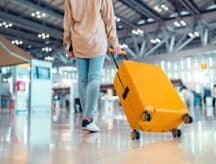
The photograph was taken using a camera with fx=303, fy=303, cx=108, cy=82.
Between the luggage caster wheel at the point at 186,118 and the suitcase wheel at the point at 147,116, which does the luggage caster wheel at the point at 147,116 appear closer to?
the suitcase wheel at the point at 147,116

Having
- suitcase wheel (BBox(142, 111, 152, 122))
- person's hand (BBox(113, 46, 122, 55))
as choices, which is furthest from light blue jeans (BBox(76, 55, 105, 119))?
suitcase wheel (BBox(142, 111, 152, 122))

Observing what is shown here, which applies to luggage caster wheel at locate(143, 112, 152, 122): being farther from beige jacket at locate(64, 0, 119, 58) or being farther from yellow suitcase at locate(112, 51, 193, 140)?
beige jacket at locate(64, 0, 119, 58)

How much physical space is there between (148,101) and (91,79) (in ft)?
2.17

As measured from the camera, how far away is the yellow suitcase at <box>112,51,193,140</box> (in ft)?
6.91

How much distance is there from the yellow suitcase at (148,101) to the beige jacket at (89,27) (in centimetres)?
33

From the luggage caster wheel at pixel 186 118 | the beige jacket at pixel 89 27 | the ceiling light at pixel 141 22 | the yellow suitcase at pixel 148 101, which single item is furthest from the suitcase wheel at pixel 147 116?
the ceiling light at pixel 141 22

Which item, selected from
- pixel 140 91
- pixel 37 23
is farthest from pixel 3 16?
pixel 140 91

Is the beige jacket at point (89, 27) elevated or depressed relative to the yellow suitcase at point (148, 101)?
elevated

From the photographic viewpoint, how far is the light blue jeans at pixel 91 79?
2586 millimetres

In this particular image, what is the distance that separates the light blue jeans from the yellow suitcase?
206 millimetres

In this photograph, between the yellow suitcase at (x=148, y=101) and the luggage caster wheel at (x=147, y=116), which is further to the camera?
the yellow suitcase at (x=148, y=101)

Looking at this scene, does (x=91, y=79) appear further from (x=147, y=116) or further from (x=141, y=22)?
(x=141, y=22)

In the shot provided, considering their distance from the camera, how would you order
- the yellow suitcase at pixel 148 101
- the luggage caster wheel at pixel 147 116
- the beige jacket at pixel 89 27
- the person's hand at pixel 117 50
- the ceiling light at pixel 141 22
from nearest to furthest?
the luggage caster wheel at pixel 147 116, the yellow suitcase at pixel 148 101, the person's hand at pixel 117 50, the beige jacket at pixel 89 27, the ceiling light at pixel 141 22

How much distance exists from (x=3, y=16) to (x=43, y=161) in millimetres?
12879
